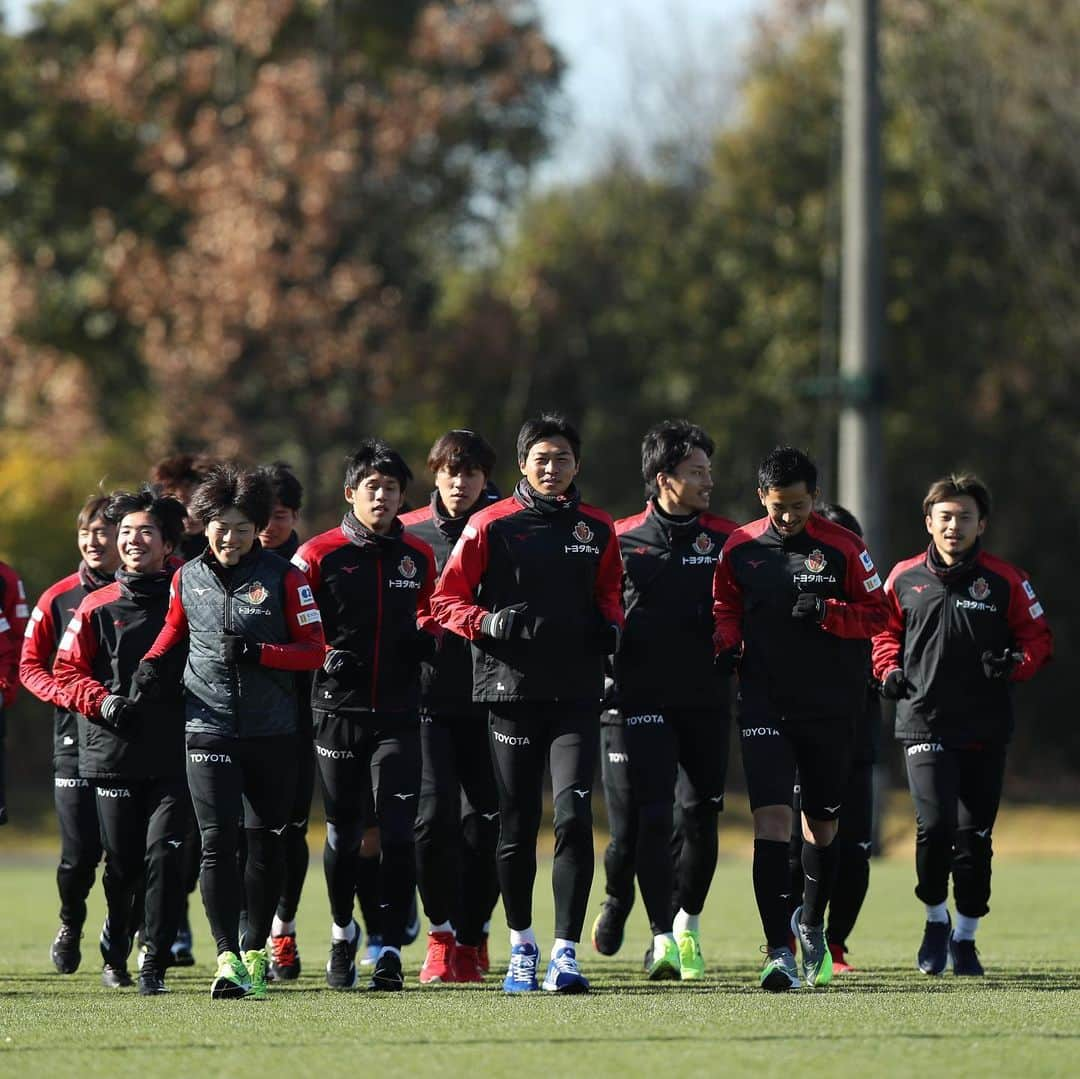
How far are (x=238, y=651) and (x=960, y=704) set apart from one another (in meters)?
3.52

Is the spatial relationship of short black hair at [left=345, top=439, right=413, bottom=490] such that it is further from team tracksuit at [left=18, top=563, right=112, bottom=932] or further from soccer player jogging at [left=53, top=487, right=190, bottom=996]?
team tracksuit at [left=18, top=563, right=112, bottom=932]

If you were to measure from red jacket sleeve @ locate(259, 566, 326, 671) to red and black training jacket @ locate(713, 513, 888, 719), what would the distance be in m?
1.76

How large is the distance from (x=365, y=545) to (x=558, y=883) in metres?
1.75

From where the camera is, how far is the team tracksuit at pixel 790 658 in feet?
31.4

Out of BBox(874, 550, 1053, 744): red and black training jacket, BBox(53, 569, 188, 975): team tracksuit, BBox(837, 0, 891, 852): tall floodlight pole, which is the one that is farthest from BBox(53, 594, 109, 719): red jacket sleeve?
BBox(837, 0, 891, 852): tall floodlight pole

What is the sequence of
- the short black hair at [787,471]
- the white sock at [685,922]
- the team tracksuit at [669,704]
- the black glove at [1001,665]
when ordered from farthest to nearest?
the black glove at [1001,665] < the white sock at [685,922] < the team tracksuit at [669,704] < the short black hair at [787,471]

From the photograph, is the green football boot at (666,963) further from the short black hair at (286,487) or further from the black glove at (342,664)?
the short black hair at (286,487)

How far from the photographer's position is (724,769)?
408 inches

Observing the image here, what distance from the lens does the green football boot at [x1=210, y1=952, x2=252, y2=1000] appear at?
29.8 ft

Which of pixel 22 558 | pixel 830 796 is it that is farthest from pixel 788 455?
pixel 22 558

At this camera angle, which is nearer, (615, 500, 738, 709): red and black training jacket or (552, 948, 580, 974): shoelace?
(552, 948, 580, 974): shoelace

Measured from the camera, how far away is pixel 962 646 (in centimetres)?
1055

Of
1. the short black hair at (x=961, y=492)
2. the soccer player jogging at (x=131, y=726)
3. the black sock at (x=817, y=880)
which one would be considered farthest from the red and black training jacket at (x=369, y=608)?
the short black hair at (x=961, y=492)

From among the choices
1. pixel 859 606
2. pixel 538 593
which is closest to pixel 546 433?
pixel 538 593
